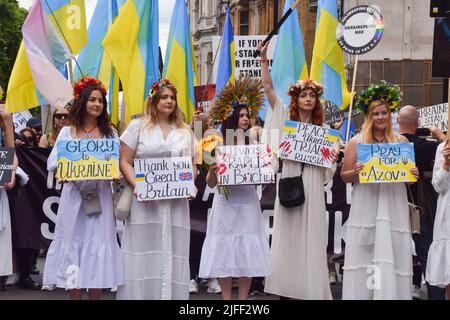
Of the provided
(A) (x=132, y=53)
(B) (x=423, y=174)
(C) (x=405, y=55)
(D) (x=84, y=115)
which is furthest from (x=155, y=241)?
(C) (x=405, y=55)

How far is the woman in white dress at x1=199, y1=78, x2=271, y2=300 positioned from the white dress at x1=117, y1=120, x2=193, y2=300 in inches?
15.6

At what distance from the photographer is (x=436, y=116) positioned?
10.5 m

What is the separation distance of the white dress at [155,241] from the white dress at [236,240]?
39cm

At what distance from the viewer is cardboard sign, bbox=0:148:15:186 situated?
8.36 m

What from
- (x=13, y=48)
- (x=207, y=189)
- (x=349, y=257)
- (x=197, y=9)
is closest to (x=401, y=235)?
(x=349, y=257)

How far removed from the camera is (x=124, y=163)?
26.1ft

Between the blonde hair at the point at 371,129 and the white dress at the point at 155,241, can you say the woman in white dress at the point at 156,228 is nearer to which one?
the white dress at the point at 155,241

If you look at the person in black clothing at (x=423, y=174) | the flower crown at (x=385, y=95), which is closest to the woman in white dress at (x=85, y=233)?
the flower crown at (x=385, y=95)

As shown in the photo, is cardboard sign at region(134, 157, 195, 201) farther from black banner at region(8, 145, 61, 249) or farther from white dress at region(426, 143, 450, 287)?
black banner at region(8, 145, 61, 249)

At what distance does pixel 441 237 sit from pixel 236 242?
74.9 inches

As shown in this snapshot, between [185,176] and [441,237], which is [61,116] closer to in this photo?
[185,176]

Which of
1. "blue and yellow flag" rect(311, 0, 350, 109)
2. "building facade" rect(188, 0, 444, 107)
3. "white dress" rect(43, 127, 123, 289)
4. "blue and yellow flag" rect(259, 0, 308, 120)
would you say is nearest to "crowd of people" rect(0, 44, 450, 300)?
"white dress" rect(43, 127, 123, 289)

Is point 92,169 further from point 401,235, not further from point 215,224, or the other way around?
point 401,235

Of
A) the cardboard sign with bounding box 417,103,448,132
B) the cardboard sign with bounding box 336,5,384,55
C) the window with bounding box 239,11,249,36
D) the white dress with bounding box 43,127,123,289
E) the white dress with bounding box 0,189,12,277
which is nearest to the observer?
the white dress with bounding box 43,127,123,289
